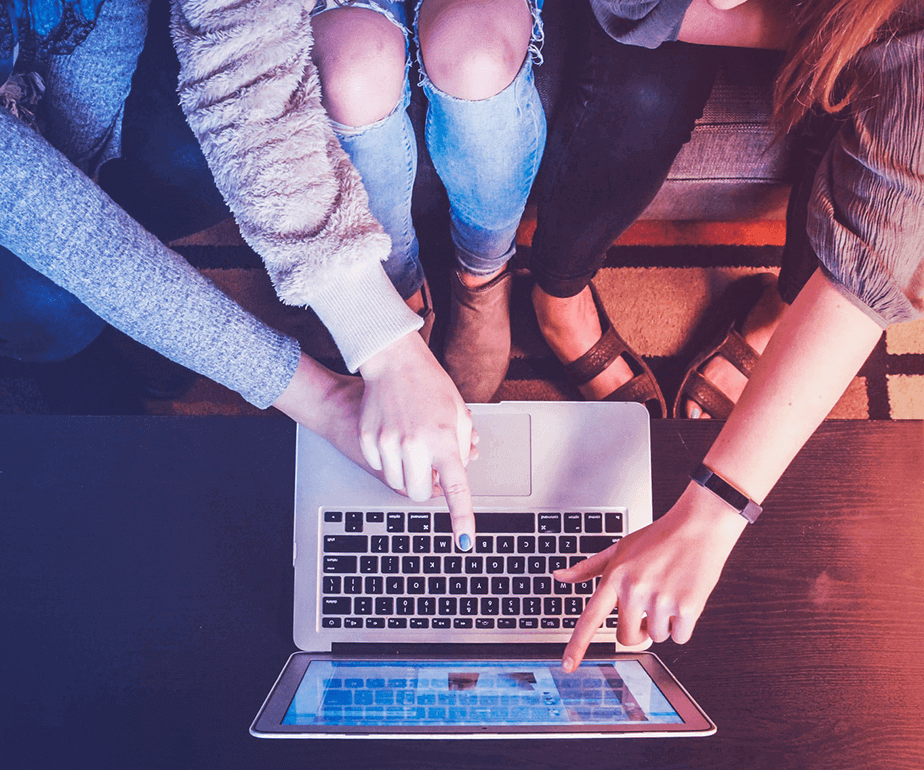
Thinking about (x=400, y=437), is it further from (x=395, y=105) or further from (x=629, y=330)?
(x=629, y=330)

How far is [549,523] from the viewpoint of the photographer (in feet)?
2.21

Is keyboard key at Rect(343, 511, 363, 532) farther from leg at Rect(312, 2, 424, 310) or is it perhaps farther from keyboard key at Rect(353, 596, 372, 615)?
leg at Rect(312, 2, 424, 310)

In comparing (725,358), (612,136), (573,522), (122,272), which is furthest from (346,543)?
(725,358)

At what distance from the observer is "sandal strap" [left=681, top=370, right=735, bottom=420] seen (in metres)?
1.15

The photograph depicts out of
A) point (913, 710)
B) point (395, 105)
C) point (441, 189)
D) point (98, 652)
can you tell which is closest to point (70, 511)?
point (98, 652)

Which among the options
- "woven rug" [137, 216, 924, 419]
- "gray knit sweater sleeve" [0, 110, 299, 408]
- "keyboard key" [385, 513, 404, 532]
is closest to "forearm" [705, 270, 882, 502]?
"keyboard key" [385, 513, 404, 532]

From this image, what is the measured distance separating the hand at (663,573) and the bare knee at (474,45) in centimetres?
Result: 52

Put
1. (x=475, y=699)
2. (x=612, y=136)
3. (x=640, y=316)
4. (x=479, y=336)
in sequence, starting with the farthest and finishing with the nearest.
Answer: (x=640, y=316)
(x=479, y=336)
(x=612, y=136)
(x=475, y=699)

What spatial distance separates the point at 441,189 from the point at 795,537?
73 cm

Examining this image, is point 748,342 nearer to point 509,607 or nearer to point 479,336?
point 479,336

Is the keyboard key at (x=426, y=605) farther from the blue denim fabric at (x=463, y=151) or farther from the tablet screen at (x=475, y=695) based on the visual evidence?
the blue denim fabric at (x=463, y=151)

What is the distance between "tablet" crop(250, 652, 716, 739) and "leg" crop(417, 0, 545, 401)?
592 mm

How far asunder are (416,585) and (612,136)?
642 mm

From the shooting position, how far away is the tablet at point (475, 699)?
1.75 ft
